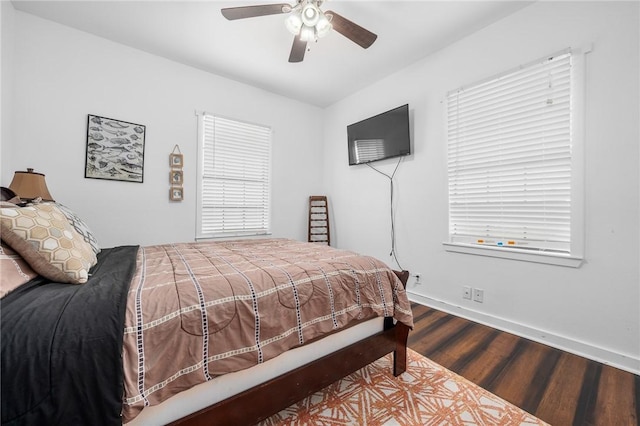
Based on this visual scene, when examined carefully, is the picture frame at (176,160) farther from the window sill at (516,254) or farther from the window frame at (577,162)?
the window frame at (577,162)

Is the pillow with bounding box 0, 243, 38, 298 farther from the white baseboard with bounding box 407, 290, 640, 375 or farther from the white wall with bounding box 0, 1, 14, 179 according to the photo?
the white baseboard with bounding box 407, 290, 640, 375

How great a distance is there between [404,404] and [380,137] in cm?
281

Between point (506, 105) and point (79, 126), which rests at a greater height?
point (506, 105)

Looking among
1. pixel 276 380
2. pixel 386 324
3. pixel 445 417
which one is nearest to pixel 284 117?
pixel 386 324

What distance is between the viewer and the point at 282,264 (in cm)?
157

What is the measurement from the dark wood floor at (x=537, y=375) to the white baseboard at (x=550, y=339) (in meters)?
0.06

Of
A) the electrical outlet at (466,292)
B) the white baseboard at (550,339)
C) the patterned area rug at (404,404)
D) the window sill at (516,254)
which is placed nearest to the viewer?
the patterned area rug at (404,404)

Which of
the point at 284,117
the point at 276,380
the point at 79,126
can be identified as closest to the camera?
the point at 276,380

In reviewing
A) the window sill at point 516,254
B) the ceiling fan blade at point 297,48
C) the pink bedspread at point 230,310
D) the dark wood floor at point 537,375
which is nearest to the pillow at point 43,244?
the pink bedspread at point 230,310

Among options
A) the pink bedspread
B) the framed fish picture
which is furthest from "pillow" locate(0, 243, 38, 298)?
the framed fish picture

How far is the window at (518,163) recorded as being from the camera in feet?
6.68

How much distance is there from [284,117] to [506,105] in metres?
2.79

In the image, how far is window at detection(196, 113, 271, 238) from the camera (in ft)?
10.8

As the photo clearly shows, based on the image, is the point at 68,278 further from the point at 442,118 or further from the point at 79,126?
the point at 442,118
